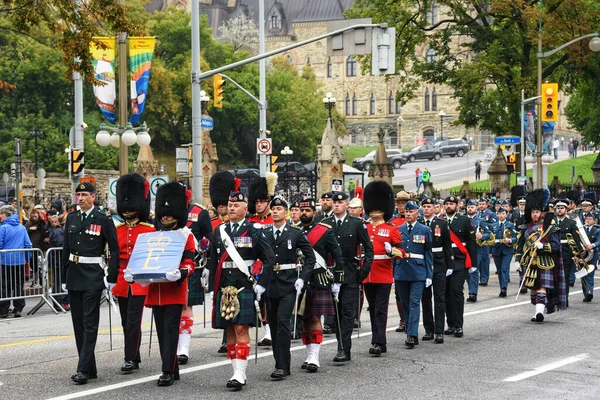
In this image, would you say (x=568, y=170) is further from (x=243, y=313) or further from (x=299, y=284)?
(x=243, y=313)

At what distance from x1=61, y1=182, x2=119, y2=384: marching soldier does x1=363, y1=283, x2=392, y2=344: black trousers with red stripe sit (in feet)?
10.8

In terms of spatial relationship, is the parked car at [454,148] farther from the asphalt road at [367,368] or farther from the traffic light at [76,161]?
the asphalt road at [367,368]

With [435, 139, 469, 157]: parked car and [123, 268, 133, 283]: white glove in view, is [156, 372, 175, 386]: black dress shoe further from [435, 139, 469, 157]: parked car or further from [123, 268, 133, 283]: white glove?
[435, 139, 469, 157]: parked car

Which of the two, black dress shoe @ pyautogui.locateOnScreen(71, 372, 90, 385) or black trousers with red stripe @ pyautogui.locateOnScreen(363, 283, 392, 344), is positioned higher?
black trousers with red stripe @ pyautogui.locateOnScreen(363, 283, 392, 344)

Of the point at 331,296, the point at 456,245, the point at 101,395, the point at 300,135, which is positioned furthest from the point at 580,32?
the point at 300,135

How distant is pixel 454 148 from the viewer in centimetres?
9244

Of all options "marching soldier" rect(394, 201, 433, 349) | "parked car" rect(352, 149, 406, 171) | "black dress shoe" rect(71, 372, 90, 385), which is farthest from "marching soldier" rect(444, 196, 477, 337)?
"parked car" rect(352, 149, 406, 171)

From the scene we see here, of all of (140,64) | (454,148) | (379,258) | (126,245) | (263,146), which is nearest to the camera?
(126,245)

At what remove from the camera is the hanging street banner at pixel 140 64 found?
22.1 m

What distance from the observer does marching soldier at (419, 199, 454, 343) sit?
47.2ft

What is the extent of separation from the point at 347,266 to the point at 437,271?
220cm

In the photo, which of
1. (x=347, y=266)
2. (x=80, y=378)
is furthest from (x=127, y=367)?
(x=347, y=266)

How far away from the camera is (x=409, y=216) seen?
14461 mm

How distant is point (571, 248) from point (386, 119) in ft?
347
